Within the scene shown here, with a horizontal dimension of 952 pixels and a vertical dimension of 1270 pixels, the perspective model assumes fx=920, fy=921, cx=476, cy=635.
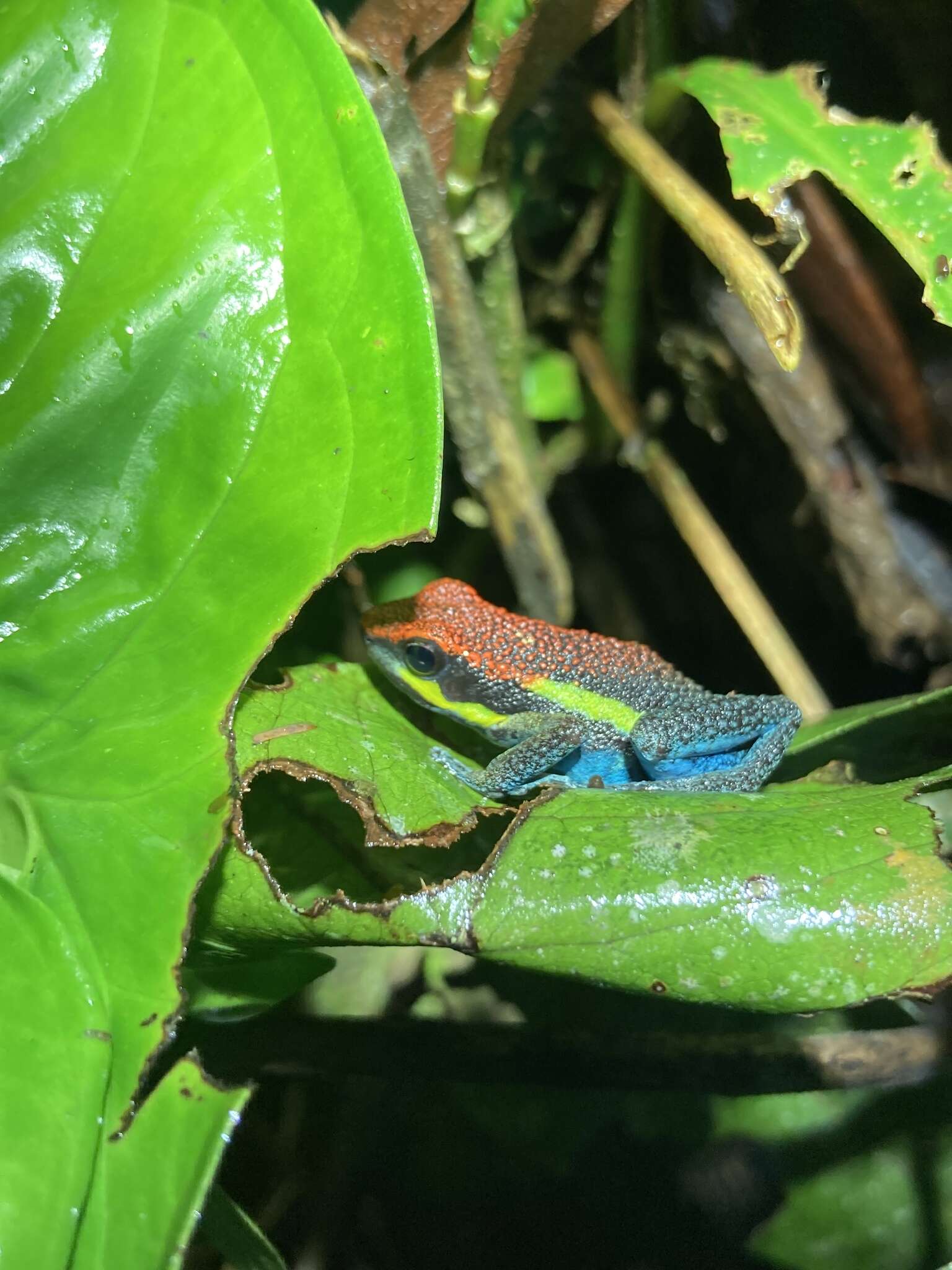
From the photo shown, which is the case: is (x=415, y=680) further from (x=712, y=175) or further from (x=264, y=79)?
(x=712, y=175)

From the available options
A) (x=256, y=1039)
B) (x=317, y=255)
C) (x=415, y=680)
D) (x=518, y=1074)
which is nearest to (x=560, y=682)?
(x=415, y=680)

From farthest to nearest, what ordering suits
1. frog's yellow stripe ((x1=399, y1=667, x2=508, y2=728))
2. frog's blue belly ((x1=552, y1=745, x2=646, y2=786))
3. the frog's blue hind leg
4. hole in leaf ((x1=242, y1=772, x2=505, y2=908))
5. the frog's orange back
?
frog's blue belly ((x1=552, y1=745, x2=646, y2=786))
the frog's orange back
frog's yellow stripe ((x1=399, y1=667, x2=508, y2=728))
the frog's blue hind leg
hole in leaf ((x1=242, y1=772, x2=505, y2=908))

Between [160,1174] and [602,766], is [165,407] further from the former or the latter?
[602,766]

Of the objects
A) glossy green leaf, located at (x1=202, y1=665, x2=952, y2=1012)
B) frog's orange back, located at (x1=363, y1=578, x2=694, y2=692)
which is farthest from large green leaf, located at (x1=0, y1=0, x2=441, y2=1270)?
frog's orange back, located at (x1=363, y1=578, x2=694, y2=692)

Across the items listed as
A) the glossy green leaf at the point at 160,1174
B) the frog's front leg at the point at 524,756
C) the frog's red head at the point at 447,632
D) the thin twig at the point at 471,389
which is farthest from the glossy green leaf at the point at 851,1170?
the thin twig at the point at 471,389

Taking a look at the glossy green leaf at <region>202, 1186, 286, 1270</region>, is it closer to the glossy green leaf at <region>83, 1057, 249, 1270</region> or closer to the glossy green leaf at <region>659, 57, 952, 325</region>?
the glossy green leaf at <region>83, 1057, 249, 1270</region>
